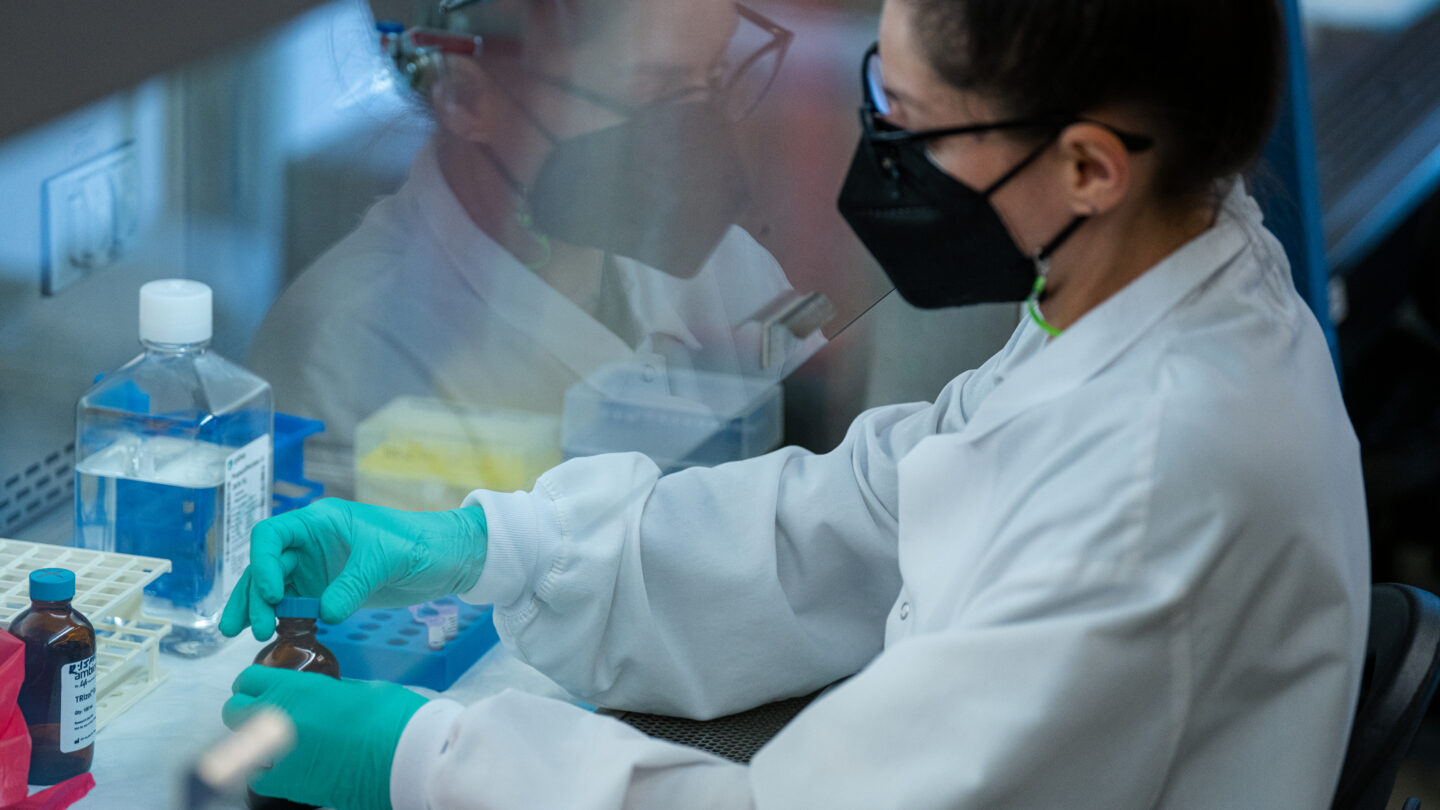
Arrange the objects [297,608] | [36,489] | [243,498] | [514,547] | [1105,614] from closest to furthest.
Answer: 1. [1105,614]
2. [297,608]
3. [514,547]
4. [243,498]
5. [36,489]

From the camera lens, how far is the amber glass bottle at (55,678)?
1054 millimetres

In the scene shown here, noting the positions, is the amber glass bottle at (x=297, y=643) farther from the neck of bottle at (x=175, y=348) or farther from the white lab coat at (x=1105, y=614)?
the neck of bottle at (x=175, y=348)

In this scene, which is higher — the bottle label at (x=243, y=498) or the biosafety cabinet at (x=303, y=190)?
the biosafety cabinet at (x=303, y=190)

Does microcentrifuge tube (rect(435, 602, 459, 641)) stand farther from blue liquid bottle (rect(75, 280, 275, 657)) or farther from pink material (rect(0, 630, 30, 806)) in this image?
pink material (rect(0, 630, 30, 806))

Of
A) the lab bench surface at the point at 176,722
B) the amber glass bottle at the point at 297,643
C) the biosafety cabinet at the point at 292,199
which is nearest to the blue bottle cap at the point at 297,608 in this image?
the amber glass bottle at the point at 297,643

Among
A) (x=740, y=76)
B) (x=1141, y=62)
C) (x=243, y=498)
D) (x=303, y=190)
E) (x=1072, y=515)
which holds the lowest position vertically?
(x=243, y=498)

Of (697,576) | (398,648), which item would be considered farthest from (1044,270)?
(398,648)

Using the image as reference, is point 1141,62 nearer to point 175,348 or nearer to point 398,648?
point 398,648

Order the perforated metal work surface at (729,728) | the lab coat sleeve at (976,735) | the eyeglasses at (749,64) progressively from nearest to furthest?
1. the lab coat sleeve at (976,735)
2. the perforated metal work surface at (729,728)
3. the eyeglasses at (749,64)

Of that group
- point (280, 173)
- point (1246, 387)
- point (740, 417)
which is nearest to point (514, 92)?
point (280, 173)

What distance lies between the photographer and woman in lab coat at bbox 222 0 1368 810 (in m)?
0.87

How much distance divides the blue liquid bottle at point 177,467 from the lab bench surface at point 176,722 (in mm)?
51

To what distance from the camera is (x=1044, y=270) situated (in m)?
1.03

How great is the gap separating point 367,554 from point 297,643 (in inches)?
3.9
